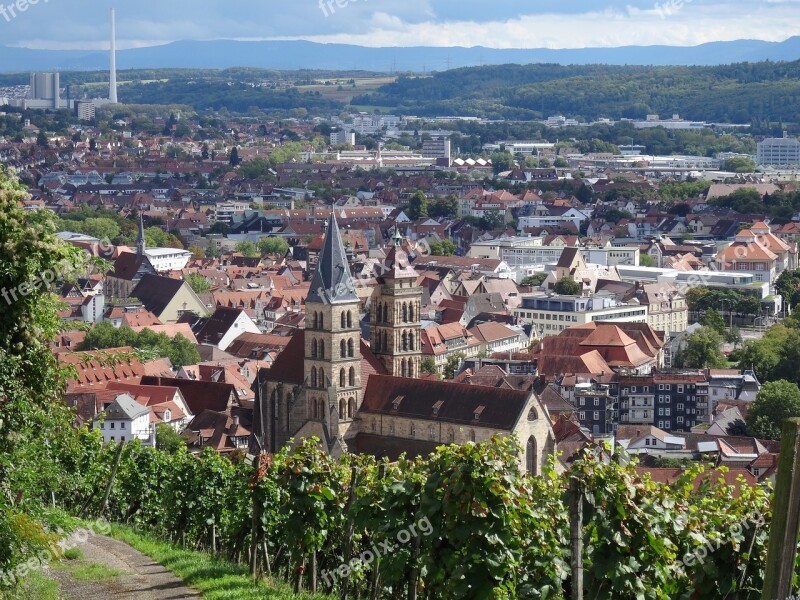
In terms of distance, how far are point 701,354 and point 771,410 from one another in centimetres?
1553

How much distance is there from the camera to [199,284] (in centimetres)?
9081

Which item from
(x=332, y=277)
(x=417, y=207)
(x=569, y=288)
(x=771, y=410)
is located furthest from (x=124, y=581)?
(x=417, y=207)

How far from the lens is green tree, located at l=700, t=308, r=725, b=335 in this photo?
7694 cm

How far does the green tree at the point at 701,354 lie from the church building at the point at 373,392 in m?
24.4

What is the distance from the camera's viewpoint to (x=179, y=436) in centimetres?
4925

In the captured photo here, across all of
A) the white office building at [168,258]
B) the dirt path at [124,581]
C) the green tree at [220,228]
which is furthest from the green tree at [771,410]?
the green tree at [220,228]

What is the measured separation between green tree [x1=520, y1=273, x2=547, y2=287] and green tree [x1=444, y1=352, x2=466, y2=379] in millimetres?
26506

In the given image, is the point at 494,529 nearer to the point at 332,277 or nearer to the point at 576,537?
the point at 576,537

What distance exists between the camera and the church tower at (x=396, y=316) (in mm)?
45812

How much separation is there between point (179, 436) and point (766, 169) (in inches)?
5525

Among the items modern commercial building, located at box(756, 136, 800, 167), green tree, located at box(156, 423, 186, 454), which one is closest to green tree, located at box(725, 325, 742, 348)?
green tree, located at box(156, 423, 186, 454)

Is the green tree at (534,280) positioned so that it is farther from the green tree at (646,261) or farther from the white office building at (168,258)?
the white office building at (168,258)

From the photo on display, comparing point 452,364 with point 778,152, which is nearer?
point 452,364

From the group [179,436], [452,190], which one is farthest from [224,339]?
[452,190]
